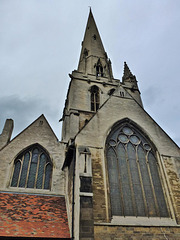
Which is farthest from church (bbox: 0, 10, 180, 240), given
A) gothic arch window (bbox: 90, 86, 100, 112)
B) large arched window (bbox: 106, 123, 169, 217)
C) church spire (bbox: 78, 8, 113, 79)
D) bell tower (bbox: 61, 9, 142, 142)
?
church spire (bbox: 78, 8, 113, 79)

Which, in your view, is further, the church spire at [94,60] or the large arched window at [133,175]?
the church spire at [94,60]

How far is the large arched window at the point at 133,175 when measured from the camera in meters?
8.61

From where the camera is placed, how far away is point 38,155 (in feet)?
41.3

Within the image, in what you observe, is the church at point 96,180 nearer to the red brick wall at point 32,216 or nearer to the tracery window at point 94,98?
the red brick wall at point 32,216

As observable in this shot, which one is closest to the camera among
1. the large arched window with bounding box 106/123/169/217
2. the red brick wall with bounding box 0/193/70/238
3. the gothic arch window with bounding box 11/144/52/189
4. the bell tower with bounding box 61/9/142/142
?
the red brick wall with bounding box 0/193/70/238

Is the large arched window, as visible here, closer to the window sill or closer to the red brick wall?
the window sill

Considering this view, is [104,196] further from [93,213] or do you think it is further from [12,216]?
[12,216]

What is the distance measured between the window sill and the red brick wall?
2.13 meters

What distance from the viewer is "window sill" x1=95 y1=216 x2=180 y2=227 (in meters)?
7.75

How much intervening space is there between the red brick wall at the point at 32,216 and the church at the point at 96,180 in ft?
0.12

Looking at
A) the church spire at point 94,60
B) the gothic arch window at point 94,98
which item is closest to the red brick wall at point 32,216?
the gothic arch window at point 94,98

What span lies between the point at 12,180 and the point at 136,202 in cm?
737

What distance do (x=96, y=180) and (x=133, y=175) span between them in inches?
88.3

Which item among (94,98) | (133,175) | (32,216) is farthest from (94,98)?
(32,216)
